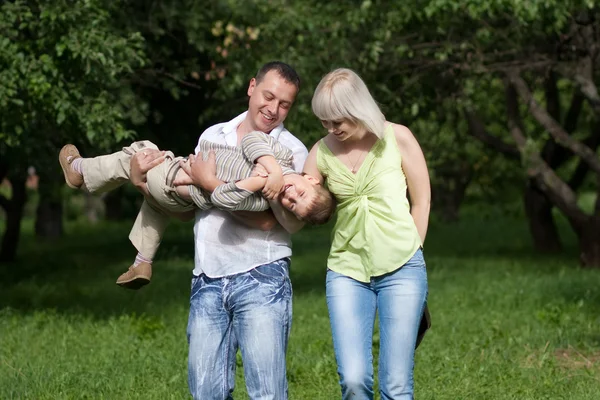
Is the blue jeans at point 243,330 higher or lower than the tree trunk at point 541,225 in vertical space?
higher

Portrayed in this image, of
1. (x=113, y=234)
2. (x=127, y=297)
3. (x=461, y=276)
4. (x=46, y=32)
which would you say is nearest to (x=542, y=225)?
(x=461, y=276)

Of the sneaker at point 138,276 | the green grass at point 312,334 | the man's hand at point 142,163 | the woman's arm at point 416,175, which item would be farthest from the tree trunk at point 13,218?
the woman's arm at point 416,175

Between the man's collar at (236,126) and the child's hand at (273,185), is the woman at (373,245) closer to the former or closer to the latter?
the man's collar at (236,126)

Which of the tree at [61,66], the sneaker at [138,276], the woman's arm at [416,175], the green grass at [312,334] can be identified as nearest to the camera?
the woman's arm at [416,175]

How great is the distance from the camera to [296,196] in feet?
16.8

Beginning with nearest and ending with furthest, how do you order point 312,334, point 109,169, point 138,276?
point 109,169
point 138,276
point 312,334

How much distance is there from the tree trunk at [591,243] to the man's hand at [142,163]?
13402 millimetres

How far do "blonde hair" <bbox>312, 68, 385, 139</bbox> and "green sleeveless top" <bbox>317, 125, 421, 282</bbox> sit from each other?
0.58 feet

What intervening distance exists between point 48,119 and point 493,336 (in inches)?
200

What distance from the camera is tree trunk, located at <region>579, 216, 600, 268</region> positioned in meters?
17.8

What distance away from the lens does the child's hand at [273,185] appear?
16.5 ft

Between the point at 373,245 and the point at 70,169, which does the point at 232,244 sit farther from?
the point at 70,169

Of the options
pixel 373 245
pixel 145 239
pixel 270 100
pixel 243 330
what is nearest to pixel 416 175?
pixel 373 245

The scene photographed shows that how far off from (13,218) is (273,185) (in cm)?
1800
